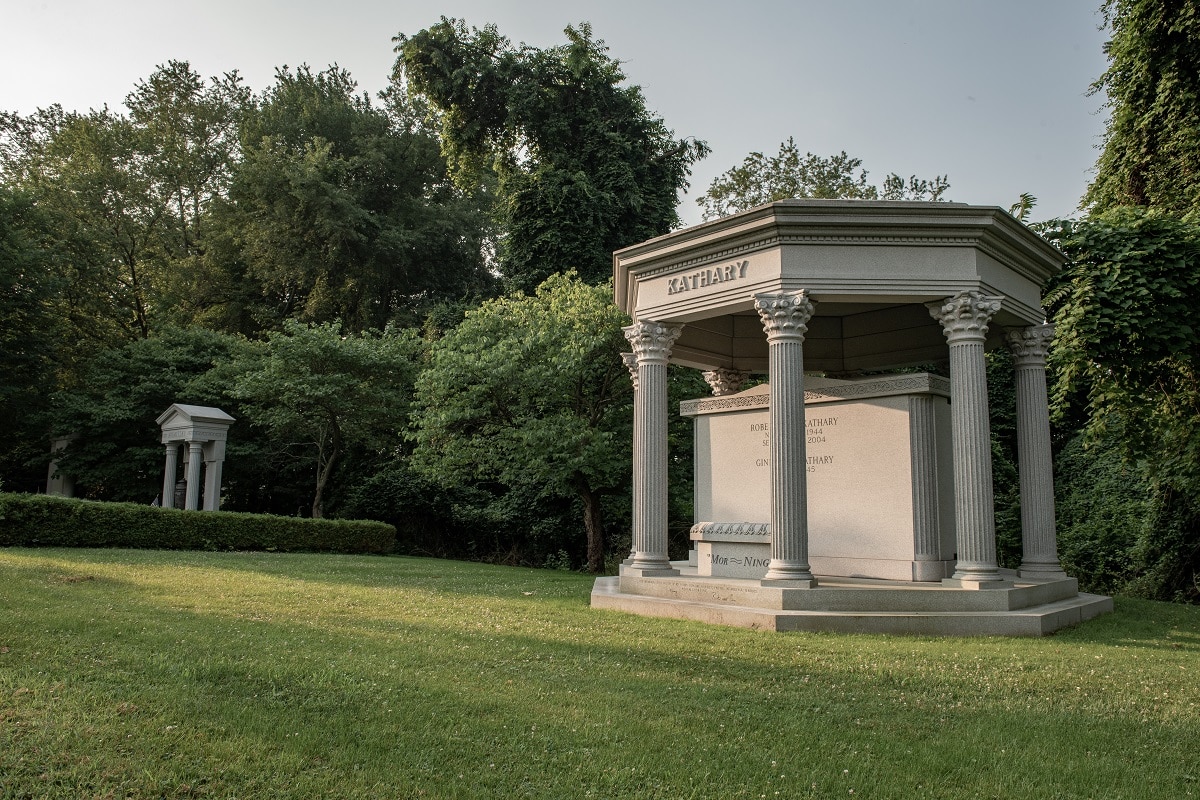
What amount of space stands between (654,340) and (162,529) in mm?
14883

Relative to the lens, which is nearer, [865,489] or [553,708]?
[553,708]

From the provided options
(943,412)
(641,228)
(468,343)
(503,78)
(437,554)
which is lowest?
(437,554)

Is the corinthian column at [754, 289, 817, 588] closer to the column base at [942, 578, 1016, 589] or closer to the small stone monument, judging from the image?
the column base at [942, 578, 1016, 589]

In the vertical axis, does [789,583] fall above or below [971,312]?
below

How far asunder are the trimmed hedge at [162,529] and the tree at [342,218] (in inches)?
567

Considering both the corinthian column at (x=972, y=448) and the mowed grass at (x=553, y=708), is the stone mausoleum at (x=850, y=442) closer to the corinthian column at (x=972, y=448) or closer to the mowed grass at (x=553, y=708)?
the corinthian column at (x=972, y=448)

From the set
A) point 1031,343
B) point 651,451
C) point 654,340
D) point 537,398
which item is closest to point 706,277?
point 654,340

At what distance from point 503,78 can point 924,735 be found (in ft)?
107

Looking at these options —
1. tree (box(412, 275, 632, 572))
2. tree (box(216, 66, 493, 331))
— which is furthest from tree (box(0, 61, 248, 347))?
tree (box(412, 275, 632, 572))

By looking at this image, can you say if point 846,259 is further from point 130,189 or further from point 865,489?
point 130,189

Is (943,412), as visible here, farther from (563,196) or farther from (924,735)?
(563,196)

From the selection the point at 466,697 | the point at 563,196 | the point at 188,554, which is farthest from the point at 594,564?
the point at 466,697

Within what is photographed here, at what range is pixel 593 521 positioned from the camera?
22812 mm

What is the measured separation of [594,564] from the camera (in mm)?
23234
